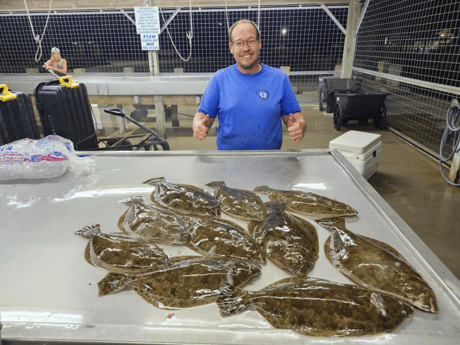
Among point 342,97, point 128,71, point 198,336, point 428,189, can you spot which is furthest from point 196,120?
point 128,71

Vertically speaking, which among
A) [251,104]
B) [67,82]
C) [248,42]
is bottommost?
[251,104]

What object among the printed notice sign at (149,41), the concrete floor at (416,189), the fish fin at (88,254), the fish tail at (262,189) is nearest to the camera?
the fish fin at (88,254)

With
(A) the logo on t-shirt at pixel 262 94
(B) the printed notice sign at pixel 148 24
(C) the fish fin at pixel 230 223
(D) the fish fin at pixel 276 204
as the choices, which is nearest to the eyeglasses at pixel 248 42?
(A) the logo on t-shirt at pixel 262 94

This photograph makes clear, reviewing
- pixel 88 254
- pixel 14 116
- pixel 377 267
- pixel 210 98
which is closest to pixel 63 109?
pixel 14 116

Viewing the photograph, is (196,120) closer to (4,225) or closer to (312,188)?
(312,188)

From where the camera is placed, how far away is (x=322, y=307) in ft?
2.21

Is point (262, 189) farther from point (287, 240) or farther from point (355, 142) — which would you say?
point (355, 142)

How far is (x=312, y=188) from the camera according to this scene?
1286 mm

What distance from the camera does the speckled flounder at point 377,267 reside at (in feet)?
2.35

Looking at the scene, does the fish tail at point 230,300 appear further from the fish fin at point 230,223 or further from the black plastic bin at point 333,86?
the black plastic bin at point 333,86

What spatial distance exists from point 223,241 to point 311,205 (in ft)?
1.33

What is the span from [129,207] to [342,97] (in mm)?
5170

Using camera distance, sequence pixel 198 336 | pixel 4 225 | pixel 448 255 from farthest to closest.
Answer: pixel 448 255 → pixel 4 225 → pixel 198 336

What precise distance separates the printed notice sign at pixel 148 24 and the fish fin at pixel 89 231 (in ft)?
17.5
